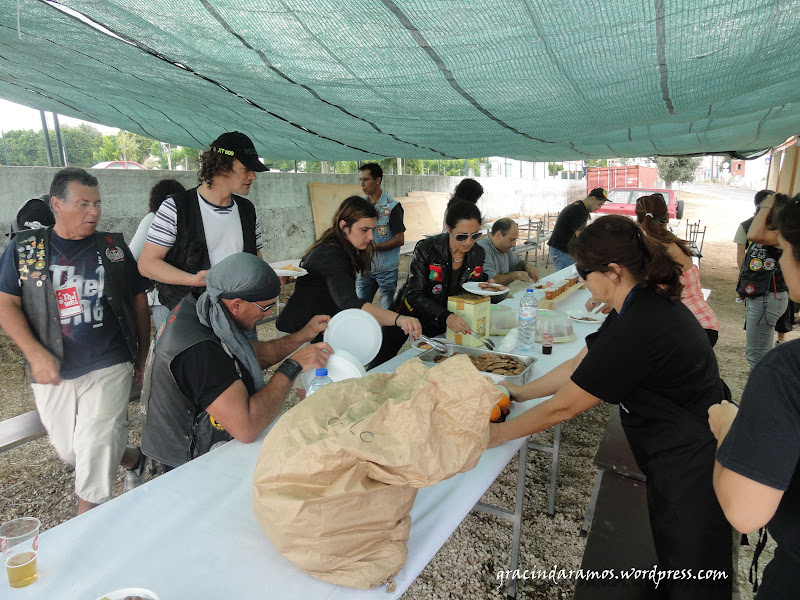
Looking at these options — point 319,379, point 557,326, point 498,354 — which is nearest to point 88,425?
point 319,379

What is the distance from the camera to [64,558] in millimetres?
1064

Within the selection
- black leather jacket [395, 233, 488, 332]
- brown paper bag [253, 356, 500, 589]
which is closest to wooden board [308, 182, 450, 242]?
black leather jacket [395, 233, 488, 332]

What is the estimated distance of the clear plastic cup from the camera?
38.4 inches

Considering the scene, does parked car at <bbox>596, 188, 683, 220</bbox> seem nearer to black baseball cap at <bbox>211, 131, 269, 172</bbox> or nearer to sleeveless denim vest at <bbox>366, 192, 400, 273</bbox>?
sleeveless denim vest at <bbox>366, 192, 400, 273</bbox>

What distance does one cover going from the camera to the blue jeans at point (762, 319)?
3.90 meters

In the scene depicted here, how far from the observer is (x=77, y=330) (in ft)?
6.78

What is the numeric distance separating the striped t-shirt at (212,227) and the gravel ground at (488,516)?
148 cm

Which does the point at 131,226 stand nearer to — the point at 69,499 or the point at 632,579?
the point at 69,499

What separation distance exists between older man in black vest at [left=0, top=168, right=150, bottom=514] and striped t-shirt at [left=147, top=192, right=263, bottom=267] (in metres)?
0.26

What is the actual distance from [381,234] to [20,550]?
4016 mm

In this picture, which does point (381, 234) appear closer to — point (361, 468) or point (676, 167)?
point (361, 468)

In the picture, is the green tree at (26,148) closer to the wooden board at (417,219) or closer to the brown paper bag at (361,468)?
the brown paper bag at (361,468)

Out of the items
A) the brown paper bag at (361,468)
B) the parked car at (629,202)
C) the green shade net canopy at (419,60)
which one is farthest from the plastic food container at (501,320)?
the parked car at (629,202)

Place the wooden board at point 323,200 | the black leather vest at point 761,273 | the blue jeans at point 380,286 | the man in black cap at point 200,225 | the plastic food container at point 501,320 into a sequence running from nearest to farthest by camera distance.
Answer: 1. the man in black cap at point 200,225
2. the plastic food container at point 501,320
3. the black leather vest at point 761,273
4. the blue jeans at point 380,286
5. the wooden board at point 323,200
